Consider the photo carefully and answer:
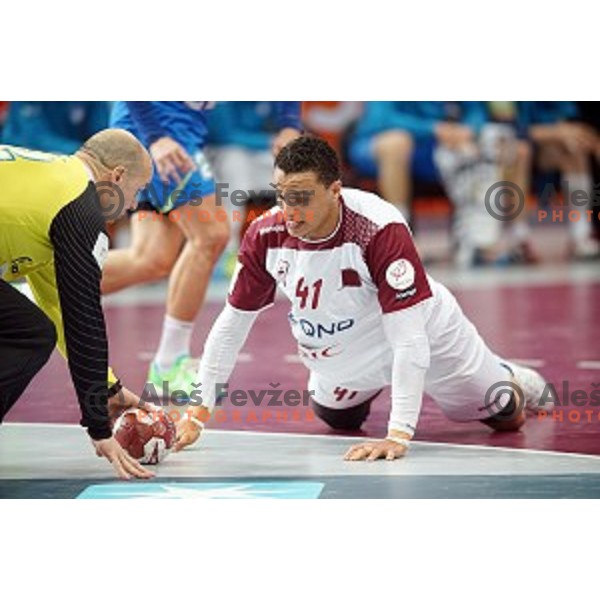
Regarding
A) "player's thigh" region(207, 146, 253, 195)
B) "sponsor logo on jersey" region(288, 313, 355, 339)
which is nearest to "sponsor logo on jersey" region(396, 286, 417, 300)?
"sponsor logo on jersey" region(288, 313, 355, 339)

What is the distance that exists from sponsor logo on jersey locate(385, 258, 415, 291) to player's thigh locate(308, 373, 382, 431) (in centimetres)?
76

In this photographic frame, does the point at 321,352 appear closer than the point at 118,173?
No

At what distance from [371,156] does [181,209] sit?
689 centimetres

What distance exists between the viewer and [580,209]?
1509cm

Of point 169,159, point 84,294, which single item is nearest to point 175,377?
point 169,159

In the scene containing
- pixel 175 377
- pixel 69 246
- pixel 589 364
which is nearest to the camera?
pixel 69 246

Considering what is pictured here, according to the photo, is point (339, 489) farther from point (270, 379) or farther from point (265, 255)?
point (270, 379)

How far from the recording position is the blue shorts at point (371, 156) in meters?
15.3

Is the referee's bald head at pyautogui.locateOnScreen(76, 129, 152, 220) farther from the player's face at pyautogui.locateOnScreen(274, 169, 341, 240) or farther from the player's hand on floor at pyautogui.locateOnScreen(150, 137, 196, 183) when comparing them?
the player's hand on floor at pyautogui.locateOnScreen(150, 137, 196, 183)

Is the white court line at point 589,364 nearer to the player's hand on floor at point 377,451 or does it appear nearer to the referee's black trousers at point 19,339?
the player's hand on floor at point 377,451

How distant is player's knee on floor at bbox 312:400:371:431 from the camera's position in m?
7.61

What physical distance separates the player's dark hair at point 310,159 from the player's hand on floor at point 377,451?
3.32 ft

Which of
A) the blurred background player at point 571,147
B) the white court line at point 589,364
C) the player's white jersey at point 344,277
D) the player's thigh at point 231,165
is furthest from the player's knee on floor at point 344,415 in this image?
the blurred background player at point 571,147

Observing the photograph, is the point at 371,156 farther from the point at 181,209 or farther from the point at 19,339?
the point at 19,339
